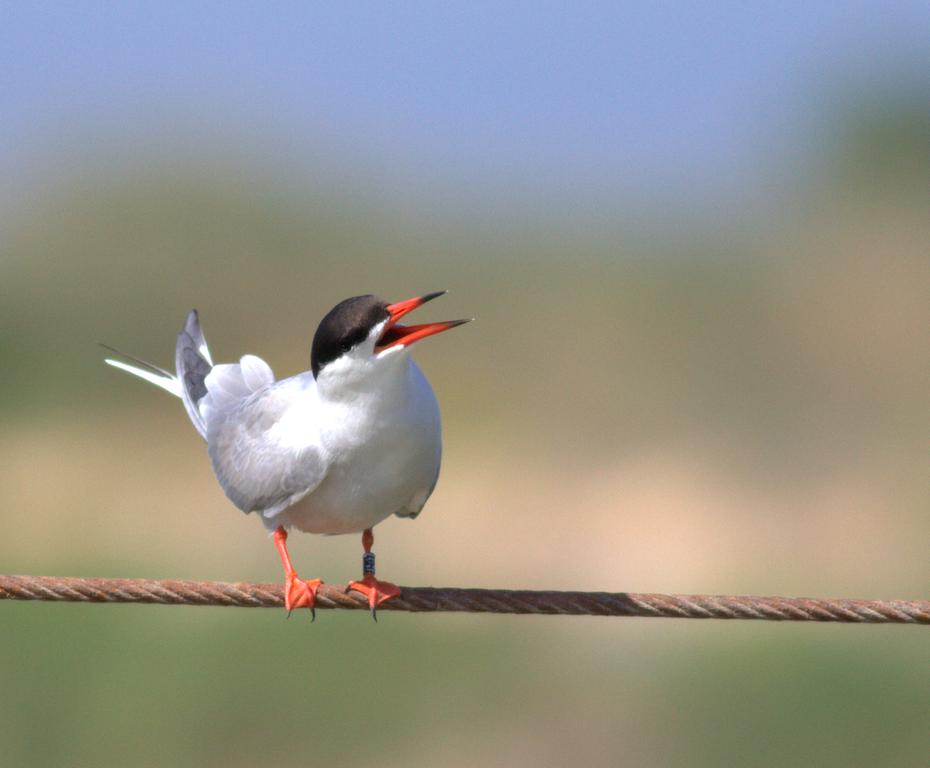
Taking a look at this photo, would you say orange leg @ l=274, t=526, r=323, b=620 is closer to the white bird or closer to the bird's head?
the white bird

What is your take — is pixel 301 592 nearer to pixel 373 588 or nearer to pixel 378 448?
pixel 373 588

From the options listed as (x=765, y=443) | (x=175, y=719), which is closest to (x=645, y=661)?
(x=175, y=719)

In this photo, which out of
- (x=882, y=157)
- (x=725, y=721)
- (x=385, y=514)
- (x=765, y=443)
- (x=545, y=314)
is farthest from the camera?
(x=882, y=157)

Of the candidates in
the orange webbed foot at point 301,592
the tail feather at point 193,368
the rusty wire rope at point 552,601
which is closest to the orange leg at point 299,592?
the orange webbed foot at point 301,592

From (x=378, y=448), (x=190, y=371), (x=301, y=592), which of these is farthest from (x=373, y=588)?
(x=190, y=371)

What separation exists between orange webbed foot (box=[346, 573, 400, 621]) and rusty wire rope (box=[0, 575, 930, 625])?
13.7 inches

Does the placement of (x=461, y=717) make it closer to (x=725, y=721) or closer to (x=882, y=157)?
(x=725, y=721)

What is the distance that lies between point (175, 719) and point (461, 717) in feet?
5.80

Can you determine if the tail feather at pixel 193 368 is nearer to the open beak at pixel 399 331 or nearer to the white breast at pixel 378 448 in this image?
the white breast at pixel 378 448

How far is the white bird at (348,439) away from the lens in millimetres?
4254

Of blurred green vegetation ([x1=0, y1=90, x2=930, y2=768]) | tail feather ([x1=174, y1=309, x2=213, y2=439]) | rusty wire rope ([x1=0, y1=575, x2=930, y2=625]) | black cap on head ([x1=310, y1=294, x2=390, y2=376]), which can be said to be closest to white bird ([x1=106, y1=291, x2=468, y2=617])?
black cap on head ([x1=310, y1=294, x2=390, y2=376])

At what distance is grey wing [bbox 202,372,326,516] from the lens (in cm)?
443

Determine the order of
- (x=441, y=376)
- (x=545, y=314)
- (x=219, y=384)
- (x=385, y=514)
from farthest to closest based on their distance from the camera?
(x=545, y=314) < (x=441, y=376) < (x=219, y=384) < (x=385, y=514)

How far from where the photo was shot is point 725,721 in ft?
31.3
